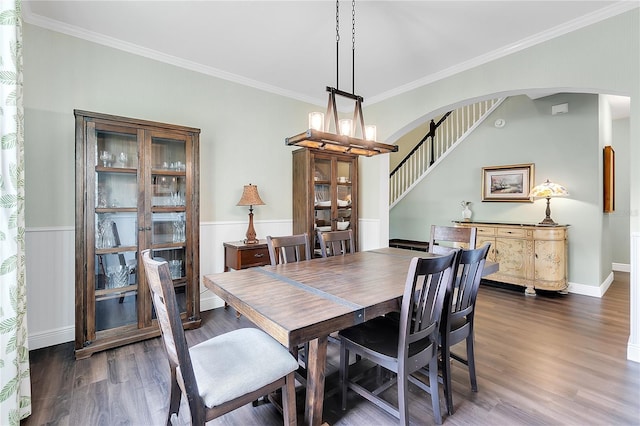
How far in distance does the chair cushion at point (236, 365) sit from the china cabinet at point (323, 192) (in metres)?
2.40

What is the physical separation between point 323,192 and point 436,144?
→ 2768 mm

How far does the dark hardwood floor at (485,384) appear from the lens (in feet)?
5.80

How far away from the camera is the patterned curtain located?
1.53 metres

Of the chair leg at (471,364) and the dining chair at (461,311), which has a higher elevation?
the dining chair at (461,311)

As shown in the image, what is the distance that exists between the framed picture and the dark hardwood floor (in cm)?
203

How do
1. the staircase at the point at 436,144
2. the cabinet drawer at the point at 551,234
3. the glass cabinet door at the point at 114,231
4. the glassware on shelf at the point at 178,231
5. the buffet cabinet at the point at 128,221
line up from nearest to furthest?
the buffet cabinet at the point at 128,221 → the glass cabinet door at the point at 114,231 → the glassware on shelf at the point at 178,231 → the cabinet drawer at the point at 551,234 → the staircase at the point at 436,144

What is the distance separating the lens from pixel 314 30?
2.73 m

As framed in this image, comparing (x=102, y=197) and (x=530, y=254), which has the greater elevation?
(x=102, y=197)

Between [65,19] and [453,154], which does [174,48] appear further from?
[453,154]

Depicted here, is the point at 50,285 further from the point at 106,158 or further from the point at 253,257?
the point at 253,257

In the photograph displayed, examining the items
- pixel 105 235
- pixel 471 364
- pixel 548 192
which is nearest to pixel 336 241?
pixel 471 364

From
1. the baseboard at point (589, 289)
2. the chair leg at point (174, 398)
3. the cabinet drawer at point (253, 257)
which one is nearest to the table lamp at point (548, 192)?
the baseboard at point (589, 289)

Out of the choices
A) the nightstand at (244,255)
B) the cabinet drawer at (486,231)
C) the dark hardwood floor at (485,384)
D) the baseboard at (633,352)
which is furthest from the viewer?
the cabinet drawer at (486,231)

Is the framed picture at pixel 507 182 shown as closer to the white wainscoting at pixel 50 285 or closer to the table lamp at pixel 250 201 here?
the table lamp at pixel 250 201
